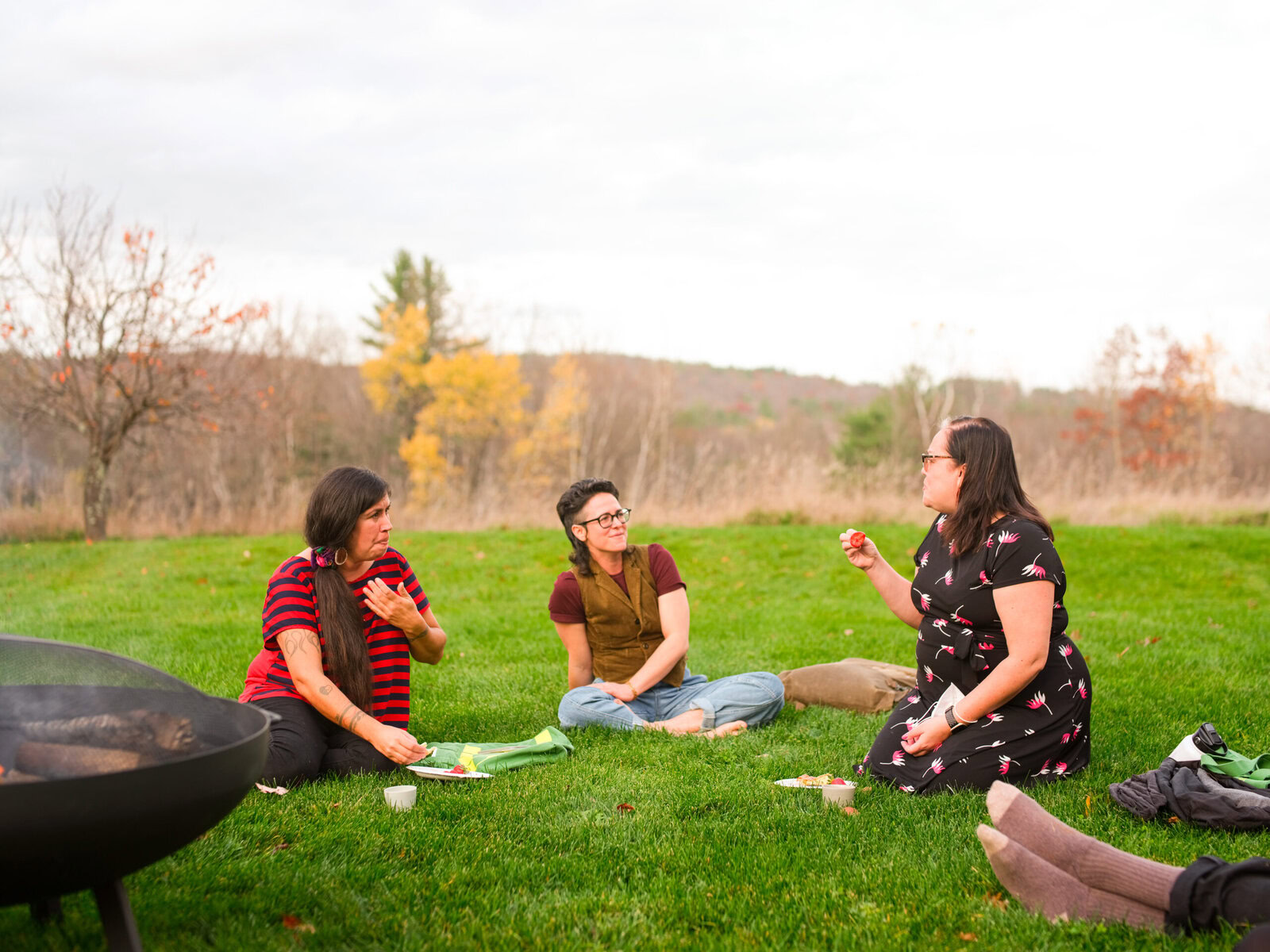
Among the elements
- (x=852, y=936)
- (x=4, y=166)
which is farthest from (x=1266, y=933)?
(x=4, y=166)

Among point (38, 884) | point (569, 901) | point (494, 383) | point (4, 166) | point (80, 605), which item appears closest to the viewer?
point (38, 884)

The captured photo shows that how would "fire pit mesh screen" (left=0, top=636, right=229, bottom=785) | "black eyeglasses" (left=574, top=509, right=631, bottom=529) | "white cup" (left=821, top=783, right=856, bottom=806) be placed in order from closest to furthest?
"fire pit mesh screen" (left=0, top=636, right=229, bottom=785) < "white cup" (left=821, top=783, right=856, bottom=806) < "black eyeglasses" (left=574, top=509, right=631, bottom=529)

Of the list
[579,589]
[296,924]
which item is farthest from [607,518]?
[296,924]

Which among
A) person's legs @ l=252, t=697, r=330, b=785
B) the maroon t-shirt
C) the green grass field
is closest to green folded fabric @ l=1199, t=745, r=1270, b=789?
the green grass field

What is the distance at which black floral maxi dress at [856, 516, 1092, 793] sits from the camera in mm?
3484

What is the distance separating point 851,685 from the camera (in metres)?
5.18

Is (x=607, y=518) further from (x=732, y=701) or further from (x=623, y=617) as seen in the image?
(x=732, y=701)

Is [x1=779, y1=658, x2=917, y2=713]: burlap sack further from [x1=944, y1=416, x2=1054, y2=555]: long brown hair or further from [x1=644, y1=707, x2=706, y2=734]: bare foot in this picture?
[x1=944, y1=416, x2=1054, y2=555]: long brown hair

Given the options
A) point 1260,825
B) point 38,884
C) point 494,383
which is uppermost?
point 494,383

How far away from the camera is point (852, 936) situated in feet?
8.03

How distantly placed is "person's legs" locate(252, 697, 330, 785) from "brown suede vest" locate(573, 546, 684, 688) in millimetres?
1383

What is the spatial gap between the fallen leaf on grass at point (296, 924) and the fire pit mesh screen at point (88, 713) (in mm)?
550

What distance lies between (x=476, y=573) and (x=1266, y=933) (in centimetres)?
1010

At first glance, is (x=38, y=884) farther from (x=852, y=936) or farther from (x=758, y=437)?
(x=758, y=437)
